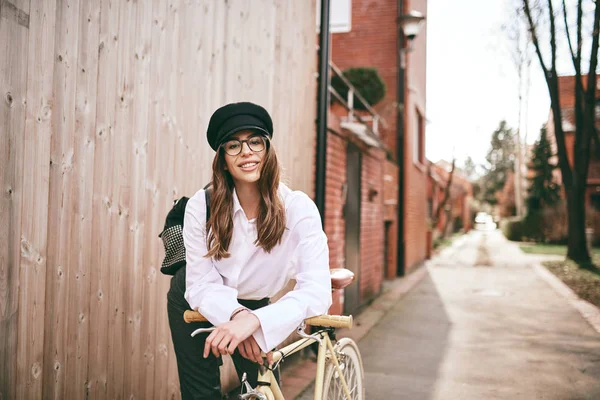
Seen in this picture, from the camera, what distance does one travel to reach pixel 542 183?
3425 centimetres

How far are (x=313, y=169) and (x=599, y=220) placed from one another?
2723 cm

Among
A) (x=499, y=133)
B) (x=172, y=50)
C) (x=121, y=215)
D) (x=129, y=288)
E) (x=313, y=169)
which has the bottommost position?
(x=129, y=288)

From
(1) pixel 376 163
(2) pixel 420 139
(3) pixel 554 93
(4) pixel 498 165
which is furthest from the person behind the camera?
(4) pixel 498 165

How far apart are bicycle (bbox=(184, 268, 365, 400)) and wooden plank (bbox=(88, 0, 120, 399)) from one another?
1.05m

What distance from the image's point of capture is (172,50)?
3.31 m

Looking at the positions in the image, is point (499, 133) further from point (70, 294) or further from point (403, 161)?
point (70, 294)

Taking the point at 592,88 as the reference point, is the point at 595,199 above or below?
→ below

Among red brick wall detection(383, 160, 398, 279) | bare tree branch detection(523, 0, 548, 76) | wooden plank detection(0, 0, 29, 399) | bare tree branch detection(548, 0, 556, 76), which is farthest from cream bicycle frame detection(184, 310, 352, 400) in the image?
bare tree branch detection(548, 0, 556, 76)

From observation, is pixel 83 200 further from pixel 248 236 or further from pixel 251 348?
pixel 251 348

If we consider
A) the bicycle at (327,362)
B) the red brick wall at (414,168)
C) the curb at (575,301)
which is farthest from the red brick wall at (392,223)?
the bicycle at (327,362)

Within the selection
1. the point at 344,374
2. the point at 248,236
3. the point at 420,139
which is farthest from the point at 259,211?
the point at 420,139

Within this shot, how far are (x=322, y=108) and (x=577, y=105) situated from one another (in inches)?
448

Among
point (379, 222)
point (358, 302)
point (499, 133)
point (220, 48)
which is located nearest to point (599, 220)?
point (379, 222)

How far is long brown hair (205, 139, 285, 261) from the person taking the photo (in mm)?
1980
